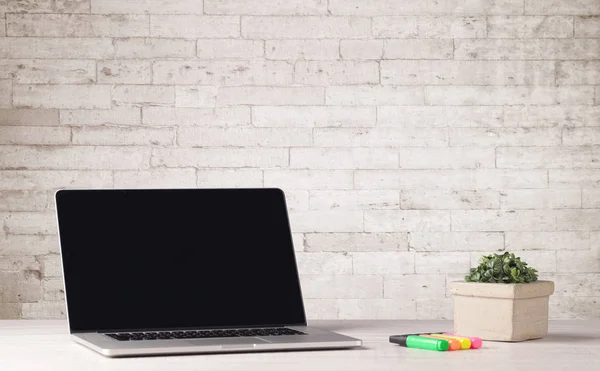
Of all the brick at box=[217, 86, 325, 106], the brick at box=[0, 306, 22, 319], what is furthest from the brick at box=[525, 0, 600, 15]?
the brick at box=[0, 306, 22, 319]

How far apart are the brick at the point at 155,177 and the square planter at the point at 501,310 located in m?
2.30

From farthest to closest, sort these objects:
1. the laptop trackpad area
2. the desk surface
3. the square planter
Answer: the square planter < the laptop trackpad area < the desk surface

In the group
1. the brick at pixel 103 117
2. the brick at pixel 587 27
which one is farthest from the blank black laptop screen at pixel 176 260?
the brick at pixel 587 27

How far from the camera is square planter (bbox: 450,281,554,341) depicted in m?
1.44

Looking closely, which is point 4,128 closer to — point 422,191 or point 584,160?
point 422,191

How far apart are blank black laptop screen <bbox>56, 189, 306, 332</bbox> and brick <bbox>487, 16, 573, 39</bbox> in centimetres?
237

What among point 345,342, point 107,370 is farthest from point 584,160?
point 107,370

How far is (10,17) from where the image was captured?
366 centimetres

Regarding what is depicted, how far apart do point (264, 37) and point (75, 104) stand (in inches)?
32.2

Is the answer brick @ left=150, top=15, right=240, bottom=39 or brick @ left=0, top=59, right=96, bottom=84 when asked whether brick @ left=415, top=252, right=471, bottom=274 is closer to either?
brick @ left=150, top=15, right=240, bottom=39

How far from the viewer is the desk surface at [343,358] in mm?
1188

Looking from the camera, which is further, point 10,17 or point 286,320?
point 10,17

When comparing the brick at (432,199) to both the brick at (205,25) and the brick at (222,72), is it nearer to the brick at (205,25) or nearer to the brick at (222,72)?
the brick at (222,72)

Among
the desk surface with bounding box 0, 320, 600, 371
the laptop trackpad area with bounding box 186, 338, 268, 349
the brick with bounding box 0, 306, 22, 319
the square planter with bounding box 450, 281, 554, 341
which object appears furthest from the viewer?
the brick with bounding box 0, 306, 22, 319
